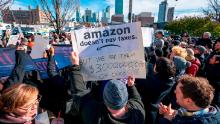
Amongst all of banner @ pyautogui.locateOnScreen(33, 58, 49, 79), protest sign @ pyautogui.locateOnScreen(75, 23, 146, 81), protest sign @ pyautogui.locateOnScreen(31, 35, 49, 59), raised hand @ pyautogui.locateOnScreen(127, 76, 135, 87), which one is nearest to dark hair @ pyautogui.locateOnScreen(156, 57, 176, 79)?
Result: protest sign @ pyautogui.locateOnScreen(75, 23, 146, 81)

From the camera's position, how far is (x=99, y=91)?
A: 10.3ft

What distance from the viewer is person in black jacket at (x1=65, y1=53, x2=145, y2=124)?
2098mm

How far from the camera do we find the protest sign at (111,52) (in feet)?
9.14

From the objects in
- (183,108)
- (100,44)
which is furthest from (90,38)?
(183,108)

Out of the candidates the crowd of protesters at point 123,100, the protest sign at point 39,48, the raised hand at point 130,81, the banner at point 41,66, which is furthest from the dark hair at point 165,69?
the protest sign at point 39,48

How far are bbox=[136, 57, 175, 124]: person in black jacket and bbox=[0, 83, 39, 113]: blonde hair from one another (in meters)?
1.57

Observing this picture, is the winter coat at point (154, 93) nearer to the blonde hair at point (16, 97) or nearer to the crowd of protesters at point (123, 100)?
the crowd of protesters at point (123, 100)

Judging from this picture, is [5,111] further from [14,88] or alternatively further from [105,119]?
[105,119]

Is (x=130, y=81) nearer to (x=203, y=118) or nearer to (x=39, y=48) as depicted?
(x=203, y=118)

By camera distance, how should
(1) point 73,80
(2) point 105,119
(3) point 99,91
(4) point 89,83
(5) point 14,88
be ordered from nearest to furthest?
(5) point 14,88 < (2) point 105,119 < (1) point 73,80 < (3) point 99,91 < (4) point 89,83

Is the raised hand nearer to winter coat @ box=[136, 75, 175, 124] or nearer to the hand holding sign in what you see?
winter coat @ box=[136, 75, 175, 124]

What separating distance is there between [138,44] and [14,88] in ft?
4.80

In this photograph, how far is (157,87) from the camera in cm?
304

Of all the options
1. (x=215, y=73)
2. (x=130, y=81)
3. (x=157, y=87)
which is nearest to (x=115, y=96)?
(x=130, y=81)
